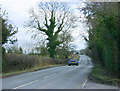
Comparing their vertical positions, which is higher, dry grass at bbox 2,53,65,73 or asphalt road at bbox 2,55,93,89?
dry grass at bbox 2,53,65,73

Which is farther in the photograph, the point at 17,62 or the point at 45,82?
the point at 17,62

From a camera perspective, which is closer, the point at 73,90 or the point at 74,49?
the point at 73,90

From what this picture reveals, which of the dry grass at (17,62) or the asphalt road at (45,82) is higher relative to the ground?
the dry grass at (17,62)

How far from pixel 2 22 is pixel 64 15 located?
26.5 metres

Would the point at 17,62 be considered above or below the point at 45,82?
above

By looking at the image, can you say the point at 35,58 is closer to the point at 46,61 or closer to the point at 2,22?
the point at 46,61

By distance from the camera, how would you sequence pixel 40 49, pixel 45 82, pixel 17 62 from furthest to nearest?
1. pixel 40 49
2. pixel 17 62
3. pixel 45 82

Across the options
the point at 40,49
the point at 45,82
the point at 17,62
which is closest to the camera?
the point at 45,82

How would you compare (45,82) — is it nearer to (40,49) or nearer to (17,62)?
(17,62)

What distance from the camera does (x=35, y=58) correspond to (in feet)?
103

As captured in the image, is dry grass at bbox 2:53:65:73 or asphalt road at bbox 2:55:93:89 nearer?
asphalt road at bbox 2:55:93:89

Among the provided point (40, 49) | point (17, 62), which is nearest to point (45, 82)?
point (17, 62)

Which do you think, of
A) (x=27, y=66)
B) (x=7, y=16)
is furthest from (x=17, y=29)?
(x=27, y=66)

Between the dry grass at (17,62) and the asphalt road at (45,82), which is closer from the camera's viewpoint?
the asphalt road at (45,82)
